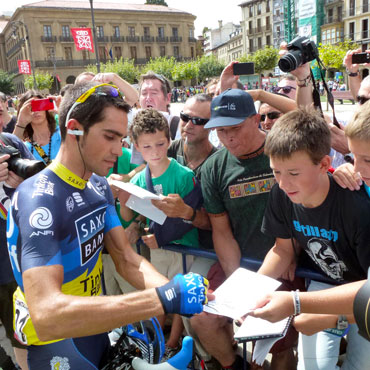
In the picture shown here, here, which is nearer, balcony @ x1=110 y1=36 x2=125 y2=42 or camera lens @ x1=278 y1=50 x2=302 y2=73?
camera lens @ x1=278 y1=50 x2=302 y2=73

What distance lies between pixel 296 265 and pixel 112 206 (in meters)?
1.34

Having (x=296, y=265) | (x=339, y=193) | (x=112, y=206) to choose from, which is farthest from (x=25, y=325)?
(x=339, y=193)

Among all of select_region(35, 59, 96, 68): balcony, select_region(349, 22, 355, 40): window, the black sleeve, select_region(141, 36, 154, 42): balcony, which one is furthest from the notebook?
select_region(141, 36, 154, 42): balcony

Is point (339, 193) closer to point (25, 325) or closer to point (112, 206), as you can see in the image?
point (112, 206)

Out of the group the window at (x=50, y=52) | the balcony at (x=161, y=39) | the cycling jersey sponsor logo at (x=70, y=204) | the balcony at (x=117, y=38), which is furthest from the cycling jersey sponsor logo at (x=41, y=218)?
the balcony at (x=161, y=39)

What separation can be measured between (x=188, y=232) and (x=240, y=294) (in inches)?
45.8

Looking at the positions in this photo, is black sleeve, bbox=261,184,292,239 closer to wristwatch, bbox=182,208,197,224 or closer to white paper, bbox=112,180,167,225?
wristwatch, bbox=182,208,197,224

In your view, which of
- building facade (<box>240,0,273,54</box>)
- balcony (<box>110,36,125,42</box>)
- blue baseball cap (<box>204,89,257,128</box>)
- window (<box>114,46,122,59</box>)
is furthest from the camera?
building facade (<box>240,0,273,54</box>)

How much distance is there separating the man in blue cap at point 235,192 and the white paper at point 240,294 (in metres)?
0.54

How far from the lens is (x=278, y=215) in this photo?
2.36m

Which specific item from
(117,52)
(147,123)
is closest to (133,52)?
(117,52)

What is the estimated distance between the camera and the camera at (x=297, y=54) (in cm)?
334

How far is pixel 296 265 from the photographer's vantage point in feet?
8.09

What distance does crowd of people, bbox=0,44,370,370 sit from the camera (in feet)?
5.44
